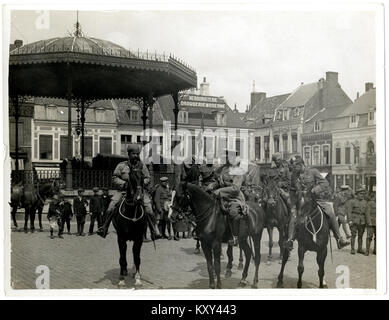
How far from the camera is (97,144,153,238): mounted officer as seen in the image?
34.0ft

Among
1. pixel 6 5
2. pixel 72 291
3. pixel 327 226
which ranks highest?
pixel 6 5

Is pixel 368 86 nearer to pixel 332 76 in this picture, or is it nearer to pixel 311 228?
pixel 332 76

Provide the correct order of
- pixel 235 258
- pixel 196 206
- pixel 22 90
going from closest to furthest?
pixel 196 206
pixel 235 258
pixel 22 90

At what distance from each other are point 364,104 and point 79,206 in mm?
8838

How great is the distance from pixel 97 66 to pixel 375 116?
868 centimetres

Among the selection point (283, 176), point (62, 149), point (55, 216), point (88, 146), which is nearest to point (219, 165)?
point (283, 176)

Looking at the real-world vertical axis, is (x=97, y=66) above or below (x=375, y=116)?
above

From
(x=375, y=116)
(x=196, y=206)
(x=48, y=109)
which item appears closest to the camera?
(x=196, y=206)

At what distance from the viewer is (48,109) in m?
18.4

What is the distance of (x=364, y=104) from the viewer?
12.1 m

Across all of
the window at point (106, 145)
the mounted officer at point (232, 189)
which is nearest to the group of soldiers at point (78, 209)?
the window at point (106, 145)

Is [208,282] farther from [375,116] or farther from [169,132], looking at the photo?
[169,132]

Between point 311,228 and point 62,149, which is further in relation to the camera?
point 62,149

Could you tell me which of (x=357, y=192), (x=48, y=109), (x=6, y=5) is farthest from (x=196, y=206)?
(x=48, y=109)
